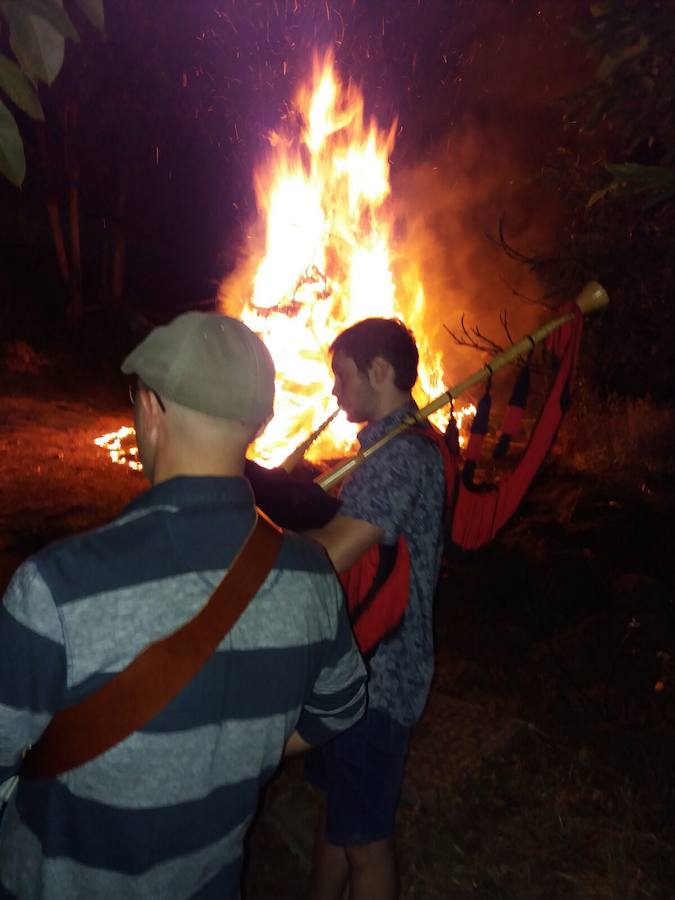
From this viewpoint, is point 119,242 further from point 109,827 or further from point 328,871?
point 109,827

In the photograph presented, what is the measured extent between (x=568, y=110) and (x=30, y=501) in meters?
6.06

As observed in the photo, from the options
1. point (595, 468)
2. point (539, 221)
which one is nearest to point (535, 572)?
point (595, 468)

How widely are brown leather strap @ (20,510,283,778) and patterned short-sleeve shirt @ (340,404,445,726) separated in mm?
874

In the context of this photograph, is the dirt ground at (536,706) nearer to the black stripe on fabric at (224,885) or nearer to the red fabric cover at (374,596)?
the red fabric cover at (374,596)

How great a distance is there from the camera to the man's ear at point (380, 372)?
2357 millimetres

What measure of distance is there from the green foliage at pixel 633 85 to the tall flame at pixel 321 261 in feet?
13.9

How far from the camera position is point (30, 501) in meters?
7.10

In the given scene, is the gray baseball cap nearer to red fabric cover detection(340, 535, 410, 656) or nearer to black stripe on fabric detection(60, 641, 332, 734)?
black stripe on fabric detection(60, 641, 332, 734)

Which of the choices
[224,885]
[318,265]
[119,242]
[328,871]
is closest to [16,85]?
[224,885]

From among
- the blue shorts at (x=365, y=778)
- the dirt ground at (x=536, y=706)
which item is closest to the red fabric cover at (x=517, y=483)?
the dirt ground at (x=536, y=706)

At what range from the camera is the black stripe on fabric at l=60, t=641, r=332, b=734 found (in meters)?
1.31

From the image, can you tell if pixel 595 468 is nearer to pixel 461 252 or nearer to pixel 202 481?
pixel 461 252

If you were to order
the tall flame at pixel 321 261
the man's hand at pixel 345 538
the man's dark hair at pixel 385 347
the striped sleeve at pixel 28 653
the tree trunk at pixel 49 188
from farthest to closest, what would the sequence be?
the tree trunk at pixel 49 188
the tall flame at pixel 321 261
the man's dark hair at pixel 385 347
the man's hand at pixel 345 538
the striped sleeve at pixel 28 653

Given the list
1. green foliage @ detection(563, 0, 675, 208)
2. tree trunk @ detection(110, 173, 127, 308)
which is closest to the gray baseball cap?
green foliage @ detection(563, 0, 675, 208)
